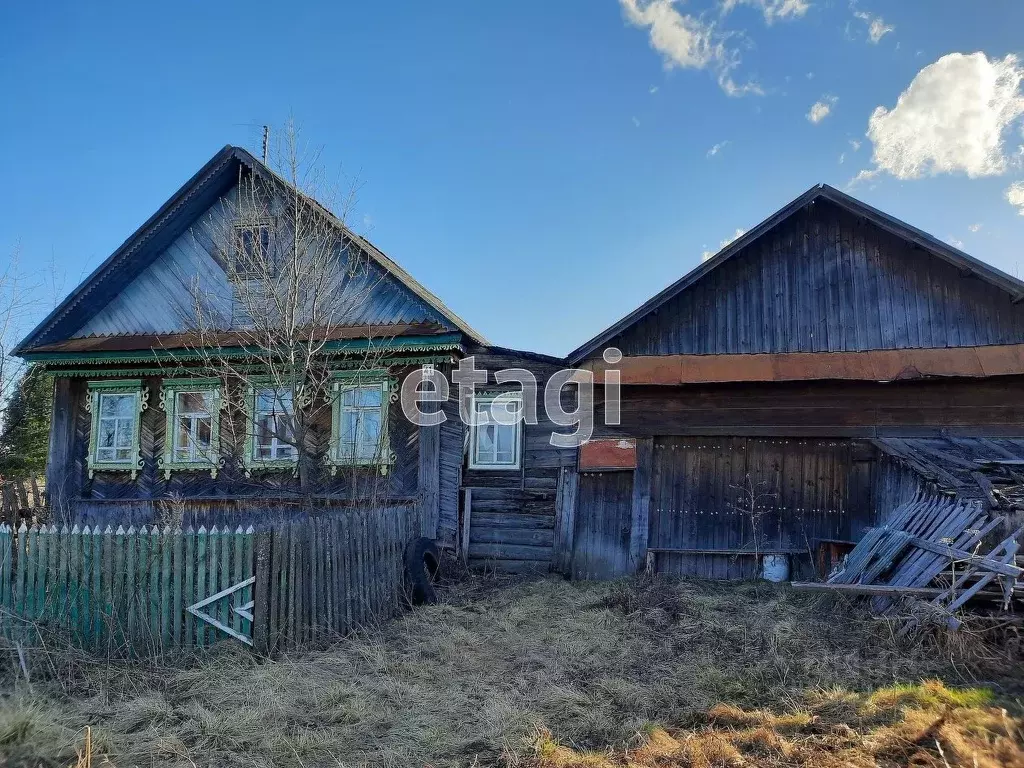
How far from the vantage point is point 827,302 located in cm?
1080

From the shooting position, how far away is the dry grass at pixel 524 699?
4.58 m

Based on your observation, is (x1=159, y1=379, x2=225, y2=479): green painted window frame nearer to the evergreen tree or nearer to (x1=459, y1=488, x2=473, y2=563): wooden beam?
(x1=459, y1=488, x2=473, y2=563): wooden beam

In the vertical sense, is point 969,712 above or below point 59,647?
above

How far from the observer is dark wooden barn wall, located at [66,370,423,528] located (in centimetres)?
1193

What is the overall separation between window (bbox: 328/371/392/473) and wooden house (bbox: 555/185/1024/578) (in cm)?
354

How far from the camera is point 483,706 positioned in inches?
216

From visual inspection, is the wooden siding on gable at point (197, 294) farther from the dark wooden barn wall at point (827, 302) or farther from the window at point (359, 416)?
the dark wooden barn wall at point (827, 302)

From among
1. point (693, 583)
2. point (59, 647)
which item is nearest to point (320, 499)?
point (59, 647)

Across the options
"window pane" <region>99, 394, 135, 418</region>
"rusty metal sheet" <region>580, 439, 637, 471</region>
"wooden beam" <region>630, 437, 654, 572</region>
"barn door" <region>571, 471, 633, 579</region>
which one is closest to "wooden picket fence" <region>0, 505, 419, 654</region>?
"barn door" <region>571, 471, 633, 579</region>

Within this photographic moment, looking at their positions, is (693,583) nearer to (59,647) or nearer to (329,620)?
(329,620)

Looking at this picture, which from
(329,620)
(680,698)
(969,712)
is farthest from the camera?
(329,620)

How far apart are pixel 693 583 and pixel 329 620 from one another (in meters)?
5.60

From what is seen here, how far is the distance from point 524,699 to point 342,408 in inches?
309

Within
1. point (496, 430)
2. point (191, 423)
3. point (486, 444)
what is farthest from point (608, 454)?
point (191, 423)
